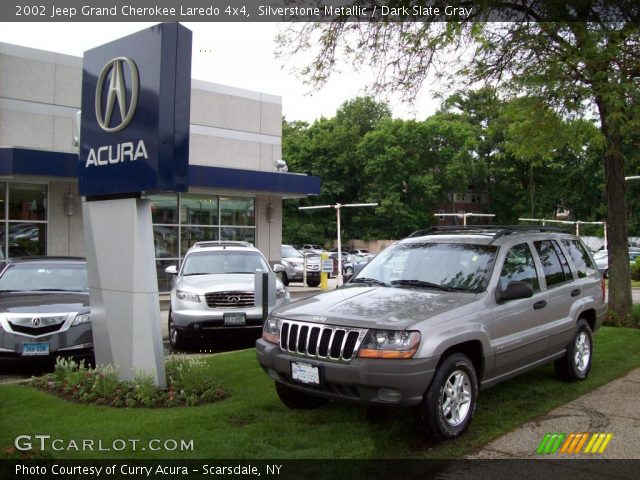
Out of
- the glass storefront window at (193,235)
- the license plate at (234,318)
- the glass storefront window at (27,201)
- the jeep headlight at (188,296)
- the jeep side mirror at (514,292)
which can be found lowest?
the license plate at (234,318)

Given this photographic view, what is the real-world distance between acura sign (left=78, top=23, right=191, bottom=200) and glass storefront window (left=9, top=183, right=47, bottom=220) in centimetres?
1111

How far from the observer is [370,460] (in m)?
4.51

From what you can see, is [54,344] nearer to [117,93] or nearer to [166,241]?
[117,93]

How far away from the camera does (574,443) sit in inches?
196

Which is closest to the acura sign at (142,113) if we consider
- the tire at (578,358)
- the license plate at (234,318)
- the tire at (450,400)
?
the tire at (450,400)

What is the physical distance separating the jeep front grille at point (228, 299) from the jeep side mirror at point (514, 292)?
16.9 ft

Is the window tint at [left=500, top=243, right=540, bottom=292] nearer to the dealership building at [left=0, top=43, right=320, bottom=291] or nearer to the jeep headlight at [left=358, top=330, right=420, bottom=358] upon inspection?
the jeep headlight at [left=358, top=330, right=420, bottom=358]

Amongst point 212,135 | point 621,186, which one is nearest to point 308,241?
point 212,135

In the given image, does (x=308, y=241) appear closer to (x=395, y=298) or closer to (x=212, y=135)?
(x=212, y=135)

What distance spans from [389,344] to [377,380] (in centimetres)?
29

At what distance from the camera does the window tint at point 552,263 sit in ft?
22.2

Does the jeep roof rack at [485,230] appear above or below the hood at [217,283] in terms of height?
above

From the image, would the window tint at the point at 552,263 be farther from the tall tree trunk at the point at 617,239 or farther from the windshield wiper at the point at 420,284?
the tall tree trunk at the point at 617,239

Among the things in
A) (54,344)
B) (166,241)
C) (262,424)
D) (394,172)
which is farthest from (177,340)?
(394,172)
